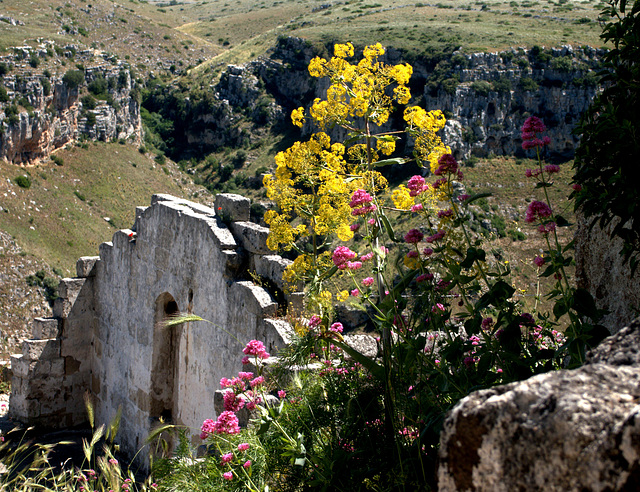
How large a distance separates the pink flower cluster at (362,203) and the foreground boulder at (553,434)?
2.00 m

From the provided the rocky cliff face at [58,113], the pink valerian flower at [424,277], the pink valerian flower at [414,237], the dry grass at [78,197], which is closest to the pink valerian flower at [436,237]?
the pink valerian flower at [414,237]

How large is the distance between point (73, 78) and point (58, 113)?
158 inches

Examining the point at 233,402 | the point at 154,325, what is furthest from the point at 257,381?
the point at 154,325

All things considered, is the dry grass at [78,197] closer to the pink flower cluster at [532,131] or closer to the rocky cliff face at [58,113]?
the rocky cliff face at [58,113]

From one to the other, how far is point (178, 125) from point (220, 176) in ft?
41.2

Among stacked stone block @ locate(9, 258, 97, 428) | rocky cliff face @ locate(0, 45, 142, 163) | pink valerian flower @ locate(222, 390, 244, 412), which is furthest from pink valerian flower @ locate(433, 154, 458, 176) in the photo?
rocky cliff face @ locate(0, 45, 142, 163)

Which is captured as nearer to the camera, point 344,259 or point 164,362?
point 344,259

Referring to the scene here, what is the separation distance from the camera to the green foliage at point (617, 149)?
254cm

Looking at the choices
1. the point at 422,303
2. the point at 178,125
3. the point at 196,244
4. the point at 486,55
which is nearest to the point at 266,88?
the point at 178,125

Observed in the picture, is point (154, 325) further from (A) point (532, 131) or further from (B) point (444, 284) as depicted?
(A) point (532, 131)

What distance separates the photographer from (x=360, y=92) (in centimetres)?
394

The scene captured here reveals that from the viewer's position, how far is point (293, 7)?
101188mm

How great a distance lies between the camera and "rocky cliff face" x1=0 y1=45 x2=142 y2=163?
148ft

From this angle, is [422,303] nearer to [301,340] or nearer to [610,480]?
[301,340]
